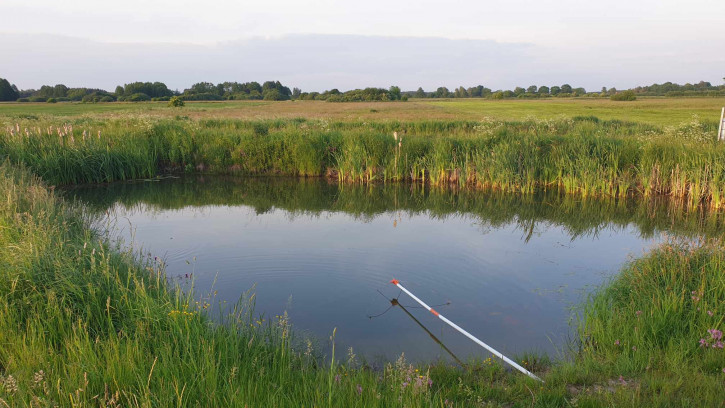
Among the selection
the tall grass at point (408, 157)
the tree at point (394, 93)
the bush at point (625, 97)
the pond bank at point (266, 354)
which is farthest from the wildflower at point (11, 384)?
the tree at point (394, 93)

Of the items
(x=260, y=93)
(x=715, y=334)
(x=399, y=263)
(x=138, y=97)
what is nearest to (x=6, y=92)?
(x=138, y=97)

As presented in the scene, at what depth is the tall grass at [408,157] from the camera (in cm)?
1205

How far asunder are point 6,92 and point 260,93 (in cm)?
3745

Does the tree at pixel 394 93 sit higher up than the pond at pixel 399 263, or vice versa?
the tree at pixel 394 93

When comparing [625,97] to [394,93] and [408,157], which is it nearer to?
[394,93]

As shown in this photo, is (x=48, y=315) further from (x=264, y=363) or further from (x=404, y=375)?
(x=404, y=375)

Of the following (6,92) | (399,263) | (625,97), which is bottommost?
(399,263)

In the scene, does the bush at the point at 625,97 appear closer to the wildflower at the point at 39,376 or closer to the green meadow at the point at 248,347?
the green meadow at the point at 248,347

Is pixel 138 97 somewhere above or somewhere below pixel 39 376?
above

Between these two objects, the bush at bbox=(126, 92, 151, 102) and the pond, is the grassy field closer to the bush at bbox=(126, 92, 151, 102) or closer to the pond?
the pond

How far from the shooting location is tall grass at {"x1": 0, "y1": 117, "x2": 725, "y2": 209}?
1205 cm

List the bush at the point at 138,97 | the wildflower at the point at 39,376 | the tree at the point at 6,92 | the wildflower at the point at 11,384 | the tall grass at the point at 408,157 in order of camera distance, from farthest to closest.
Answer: the bush at the point at 138,97 → the tree at the point at 6,92 → the tall grass at the point at 408,157 → the wildflower at the point at 39,376 → the wildflower at the point at 11,384

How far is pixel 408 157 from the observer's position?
49.0 ft

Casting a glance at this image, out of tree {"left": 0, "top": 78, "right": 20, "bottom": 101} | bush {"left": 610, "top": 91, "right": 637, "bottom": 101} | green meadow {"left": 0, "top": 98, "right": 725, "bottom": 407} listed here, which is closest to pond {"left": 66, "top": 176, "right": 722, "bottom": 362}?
green meadow {"left": 0, "top": 98, "right": 725, "bottom": 407}
